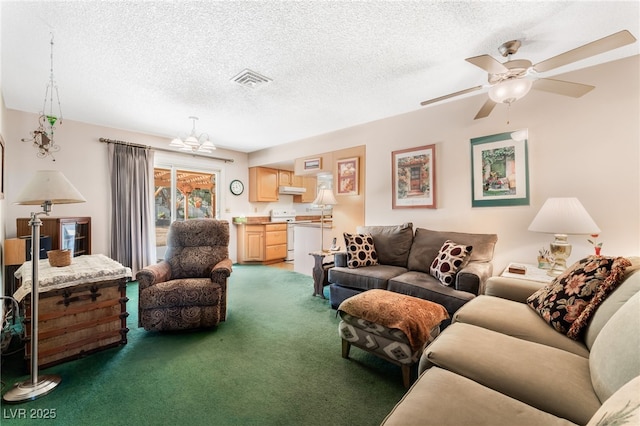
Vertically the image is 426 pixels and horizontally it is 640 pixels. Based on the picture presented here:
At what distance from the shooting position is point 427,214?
346 cm

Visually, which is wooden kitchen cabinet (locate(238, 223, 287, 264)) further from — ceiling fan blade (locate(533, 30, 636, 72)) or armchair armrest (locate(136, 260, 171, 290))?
ceiling fan blade (locate(533, 30, 636, 72))

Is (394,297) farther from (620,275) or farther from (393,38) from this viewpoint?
(393,38)

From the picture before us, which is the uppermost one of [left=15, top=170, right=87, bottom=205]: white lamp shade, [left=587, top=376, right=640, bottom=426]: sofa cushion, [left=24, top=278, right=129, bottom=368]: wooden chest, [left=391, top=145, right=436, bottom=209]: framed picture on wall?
[left=391, top=145, right=436, bottom=209]: framed picture on wall

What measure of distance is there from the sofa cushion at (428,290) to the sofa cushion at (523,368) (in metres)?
0.85

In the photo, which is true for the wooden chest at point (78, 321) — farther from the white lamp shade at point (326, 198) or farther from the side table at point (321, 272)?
the white lamp shade at point (326, 198)

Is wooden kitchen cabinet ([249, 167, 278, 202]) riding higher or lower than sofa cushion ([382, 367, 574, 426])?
higher

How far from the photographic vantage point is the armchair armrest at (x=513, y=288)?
1919mm

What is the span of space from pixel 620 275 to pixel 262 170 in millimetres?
5520

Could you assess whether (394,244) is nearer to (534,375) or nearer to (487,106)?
(487,106)

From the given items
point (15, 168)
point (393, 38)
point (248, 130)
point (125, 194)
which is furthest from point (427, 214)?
point (15, 168)

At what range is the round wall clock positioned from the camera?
18.9 feet

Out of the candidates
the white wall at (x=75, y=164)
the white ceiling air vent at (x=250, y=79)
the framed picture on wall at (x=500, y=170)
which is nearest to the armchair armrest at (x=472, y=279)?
the framed picture on wall at (x=500, y=170)

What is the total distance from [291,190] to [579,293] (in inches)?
213

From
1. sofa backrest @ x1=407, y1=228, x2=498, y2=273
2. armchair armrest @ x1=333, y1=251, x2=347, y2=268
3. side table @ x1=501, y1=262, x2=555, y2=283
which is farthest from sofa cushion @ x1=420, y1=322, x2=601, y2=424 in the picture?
A: armchair armrest @ x1=333, y1=251, x2=347, y2=268
